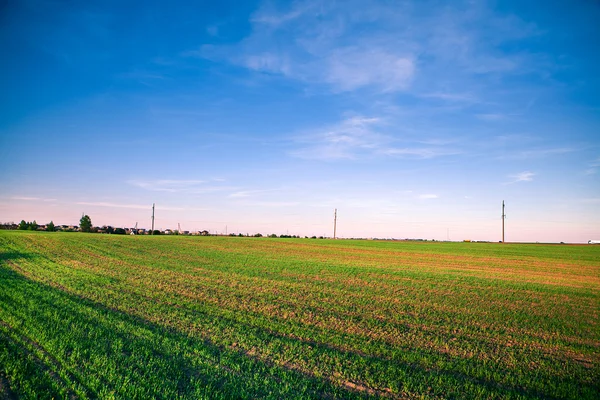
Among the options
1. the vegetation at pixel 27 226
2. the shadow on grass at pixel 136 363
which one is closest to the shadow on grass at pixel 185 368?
the shadow on grass at pixel 136 363

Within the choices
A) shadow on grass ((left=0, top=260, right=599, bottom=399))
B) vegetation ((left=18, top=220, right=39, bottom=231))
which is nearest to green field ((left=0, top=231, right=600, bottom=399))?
shadow on grass ((left=0, top=260, right=599, bottom=399))

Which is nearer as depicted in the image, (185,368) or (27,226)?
(185,368)

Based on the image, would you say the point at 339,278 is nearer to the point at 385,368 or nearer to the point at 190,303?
the point at 190,303

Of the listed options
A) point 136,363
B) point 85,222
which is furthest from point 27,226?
point 136,363

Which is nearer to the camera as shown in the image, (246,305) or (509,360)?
(509,360)

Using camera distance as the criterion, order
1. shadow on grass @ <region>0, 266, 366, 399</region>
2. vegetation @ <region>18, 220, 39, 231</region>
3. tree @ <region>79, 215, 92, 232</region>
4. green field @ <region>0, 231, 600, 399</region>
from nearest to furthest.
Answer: shadow on grass @ <region>0, 266, 366, 399</region> < green field @ <region>0, 231, 600, 399</region> < vegetation @ <region>18, 220, 39, 231</region> < tree @ <region>79, 215, 92, 232</region>

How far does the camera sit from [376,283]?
20219 millimetres

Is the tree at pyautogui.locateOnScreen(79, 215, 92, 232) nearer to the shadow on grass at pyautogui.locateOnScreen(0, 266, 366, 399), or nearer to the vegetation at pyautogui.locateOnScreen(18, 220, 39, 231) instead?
the vegetation at pyautogui.locateOnScreen(18, 220, 39, 231)

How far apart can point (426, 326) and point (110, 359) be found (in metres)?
9.30

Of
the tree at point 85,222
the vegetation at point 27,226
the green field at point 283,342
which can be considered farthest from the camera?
the tree at point 85,222

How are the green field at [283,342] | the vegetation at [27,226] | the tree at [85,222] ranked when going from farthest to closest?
the tree at [85,222] < the vegetation at [27,226] < the green field at [283,342]

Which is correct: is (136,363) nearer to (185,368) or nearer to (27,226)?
(185,368)

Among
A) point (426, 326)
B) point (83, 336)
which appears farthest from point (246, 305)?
point (426, 326)

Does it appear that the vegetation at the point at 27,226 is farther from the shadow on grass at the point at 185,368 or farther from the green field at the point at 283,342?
the shadow on grass at the point at 185,368
